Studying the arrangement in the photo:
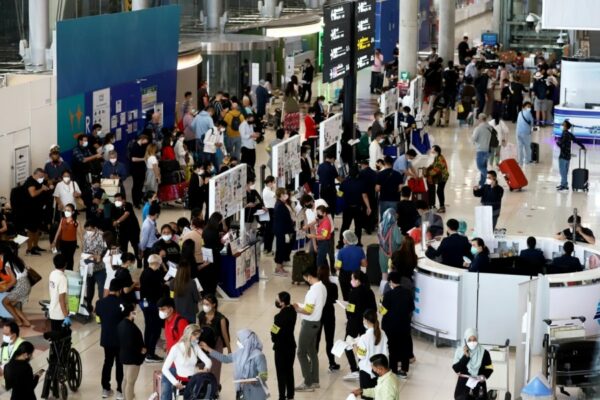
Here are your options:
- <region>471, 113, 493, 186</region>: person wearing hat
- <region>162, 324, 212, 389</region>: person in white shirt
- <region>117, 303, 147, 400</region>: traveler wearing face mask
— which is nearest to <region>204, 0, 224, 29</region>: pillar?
<region>471, 113, 493, 186</region>: person wearing hat

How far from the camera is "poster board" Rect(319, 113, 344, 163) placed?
2230cm

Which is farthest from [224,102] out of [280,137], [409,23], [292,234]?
[409,23]

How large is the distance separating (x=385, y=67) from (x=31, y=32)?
684 inches

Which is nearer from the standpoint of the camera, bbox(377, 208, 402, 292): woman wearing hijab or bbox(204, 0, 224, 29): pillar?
bbox(377, 208, 402, 292): woman wearing hijab

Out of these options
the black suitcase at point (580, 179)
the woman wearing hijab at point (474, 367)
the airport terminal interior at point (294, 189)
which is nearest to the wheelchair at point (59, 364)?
the airport terminal interior at point (294, 189)

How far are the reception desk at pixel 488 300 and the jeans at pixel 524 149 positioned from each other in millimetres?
12560

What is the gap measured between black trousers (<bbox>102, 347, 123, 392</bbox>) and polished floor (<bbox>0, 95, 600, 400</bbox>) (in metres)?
0.20

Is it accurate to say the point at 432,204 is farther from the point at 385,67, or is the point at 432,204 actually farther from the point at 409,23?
the point at 385,67

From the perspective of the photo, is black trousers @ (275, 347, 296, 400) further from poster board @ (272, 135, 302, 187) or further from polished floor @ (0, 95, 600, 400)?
poster board @ (272, 135, 302, 187)

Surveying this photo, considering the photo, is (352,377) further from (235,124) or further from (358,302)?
(235,124)

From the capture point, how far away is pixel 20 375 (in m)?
11.9

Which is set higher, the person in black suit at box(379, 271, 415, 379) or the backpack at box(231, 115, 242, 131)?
the backpack at box(231, 115, 242, 131)

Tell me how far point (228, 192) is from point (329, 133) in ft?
16.8

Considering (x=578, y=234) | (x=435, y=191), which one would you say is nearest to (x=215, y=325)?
(x=578, y=234)
